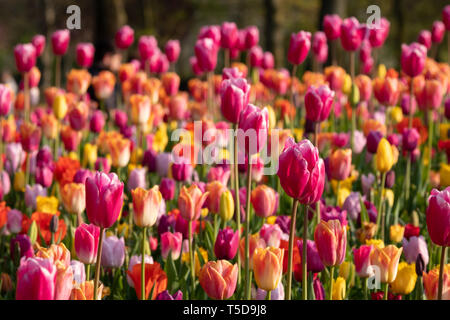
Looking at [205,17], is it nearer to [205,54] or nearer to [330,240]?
[205,54]

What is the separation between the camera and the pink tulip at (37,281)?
1.23 m

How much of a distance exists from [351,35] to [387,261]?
7.60ft

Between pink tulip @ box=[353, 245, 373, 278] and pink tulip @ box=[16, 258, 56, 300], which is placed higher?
pink tulip @ box=[16, 258, 56, 300]

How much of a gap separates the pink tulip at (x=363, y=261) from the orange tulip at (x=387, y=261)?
9cm

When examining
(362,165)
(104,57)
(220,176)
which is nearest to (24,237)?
(220,176)

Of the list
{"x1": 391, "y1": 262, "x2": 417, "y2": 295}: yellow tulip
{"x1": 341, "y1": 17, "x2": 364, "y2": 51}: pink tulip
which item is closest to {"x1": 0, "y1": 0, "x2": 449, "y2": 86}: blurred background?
{"x1": 341, "y1": 17, "x2": 364, "y2": 51}: pink tulip

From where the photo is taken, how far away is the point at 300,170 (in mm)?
1613

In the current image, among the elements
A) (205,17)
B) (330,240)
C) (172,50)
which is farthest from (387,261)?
(205,17)

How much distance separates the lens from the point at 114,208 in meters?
1.63

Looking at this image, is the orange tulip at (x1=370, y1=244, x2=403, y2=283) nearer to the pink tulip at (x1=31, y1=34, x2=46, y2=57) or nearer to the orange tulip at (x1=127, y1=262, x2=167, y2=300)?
the orange tulip at (x1=127, y1=262, x2=167, y2=300)

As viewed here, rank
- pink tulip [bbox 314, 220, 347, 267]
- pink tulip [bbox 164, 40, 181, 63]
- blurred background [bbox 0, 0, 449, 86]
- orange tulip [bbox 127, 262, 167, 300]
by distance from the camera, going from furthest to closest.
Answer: blurred background [bbox 0, 0, 449, 86] < pink tulip [bbox 164, 40, 181, 63] < orange tulip [bbox 127, 262, 167, 300] < pink tulip [bbox 314, 220, 347, 267]

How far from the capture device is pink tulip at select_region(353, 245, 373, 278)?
219 centimetres

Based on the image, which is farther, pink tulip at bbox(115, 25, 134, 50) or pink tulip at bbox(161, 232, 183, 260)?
pink tulip at bbox(115, 25, 134, 50)

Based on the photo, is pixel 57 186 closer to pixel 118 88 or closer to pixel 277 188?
pixel 277 188
